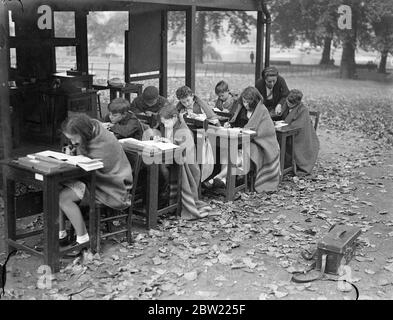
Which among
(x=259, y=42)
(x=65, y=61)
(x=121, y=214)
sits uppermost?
(x=259, y=42)

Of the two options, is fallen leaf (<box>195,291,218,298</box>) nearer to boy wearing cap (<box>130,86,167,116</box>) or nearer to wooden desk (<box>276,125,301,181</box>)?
boy wearing cap (<box>130,86,167,116</box>)

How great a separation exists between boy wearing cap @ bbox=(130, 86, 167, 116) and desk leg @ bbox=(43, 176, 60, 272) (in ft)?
10.1

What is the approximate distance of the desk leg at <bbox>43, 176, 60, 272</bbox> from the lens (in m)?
5.01

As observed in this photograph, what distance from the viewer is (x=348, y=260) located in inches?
214

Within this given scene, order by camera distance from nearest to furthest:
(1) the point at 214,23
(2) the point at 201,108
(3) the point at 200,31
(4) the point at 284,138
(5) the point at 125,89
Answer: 1. (2) the point at 201,108
2. (4) the point at 284,138
3. (5) the point at 125,89
4. (3) the point at 200,31
5. (1) the point at 214,23

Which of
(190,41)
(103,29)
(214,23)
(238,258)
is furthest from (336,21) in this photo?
(103,29)

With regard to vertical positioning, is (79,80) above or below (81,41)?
below

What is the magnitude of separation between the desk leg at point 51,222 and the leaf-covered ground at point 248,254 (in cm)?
18

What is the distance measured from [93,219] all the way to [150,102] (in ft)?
9.51

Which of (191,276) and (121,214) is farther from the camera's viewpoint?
(121,214)

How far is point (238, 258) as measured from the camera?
18.3ft

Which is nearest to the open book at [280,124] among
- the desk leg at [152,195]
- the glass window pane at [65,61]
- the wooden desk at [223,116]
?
the wooden desk at [223,116]

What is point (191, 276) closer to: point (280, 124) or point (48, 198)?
point (48, 198)
